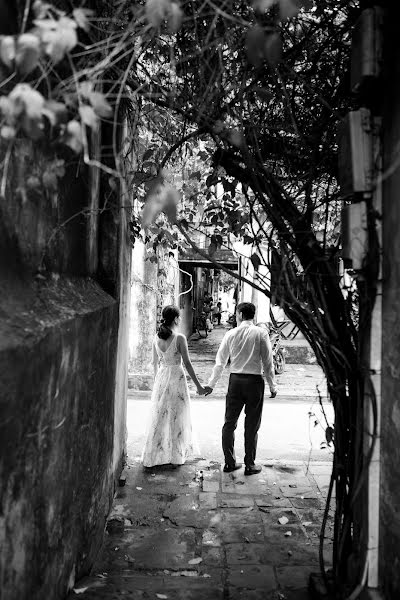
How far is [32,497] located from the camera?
94.8 inches

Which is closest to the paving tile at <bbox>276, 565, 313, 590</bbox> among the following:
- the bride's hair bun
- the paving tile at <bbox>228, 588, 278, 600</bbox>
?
the paving tile at <bbox>228, 588, 278, 600</bbox>

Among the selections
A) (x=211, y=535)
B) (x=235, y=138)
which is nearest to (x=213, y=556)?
(x=211, y=535)

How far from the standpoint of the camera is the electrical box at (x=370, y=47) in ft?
9.07

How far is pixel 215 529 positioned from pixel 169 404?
1908mm

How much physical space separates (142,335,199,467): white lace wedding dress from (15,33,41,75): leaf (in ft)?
15.7

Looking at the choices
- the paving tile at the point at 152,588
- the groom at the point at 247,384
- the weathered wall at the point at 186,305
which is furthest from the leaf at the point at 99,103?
the weathered wall at the point at 186,305

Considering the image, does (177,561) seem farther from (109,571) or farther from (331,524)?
(331,524)

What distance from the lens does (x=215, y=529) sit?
185 inches

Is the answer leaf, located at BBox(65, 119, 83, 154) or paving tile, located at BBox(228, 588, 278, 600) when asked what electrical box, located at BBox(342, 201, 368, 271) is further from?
paving tile, located at BBox(228, 588, 278, 600)

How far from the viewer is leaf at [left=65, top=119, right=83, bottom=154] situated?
1.75 metres

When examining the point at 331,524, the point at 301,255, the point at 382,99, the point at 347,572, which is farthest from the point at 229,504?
the point at 382,99

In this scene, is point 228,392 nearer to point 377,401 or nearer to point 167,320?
point 167,320

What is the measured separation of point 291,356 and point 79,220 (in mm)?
11195

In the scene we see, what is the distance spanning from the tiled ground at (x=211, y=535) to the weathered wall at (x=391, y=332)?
47.1 inches
